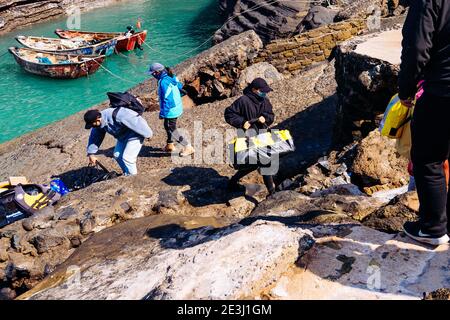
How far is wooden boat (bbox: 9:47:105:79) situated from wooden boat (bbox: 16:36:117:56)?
1.32 feet

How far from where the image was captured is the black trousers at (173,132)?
7.99 m

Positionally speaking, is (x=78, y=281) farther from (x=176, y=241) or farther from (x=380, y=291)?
(x=380, y=291)

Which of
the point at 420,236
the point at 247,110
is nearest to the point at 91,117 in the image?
the point at 247,110

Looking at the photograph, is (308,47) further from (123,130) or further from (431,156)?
(431,156)

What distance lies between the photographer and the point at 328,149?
741 centimetres

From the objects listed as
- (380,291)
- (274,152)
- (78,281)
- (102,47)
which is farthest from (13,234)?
(102,47)

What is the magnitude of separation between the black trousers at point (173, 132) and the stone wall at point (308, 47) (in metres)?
4.07

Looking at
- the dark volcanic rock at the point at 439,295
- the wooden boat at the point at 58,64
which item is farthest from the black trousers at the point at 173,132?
the wooden boat at the point at 58,64

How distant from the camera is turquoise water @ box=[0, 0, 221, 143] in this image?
57.6 ft

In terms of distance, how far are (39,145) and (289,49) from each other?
20.6 feet

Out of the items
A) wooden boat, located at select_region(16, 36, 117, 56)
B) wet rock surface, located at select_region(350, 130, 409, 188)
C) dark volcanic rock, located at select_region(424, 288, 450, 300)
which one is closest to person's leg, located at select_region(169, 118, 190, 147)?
wet rock surface, located at select_region(350, 130, 409, 188)

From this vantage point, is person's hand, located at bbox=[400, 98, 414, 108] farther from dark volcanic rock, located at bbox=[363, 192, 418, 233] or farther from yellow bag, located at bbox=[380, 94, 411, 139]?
dark volcanic rock, located at bbox=[363, 192, 418, 233]

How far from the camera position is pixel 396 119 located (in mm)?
3150

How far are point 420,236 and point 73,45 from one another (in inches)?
872
